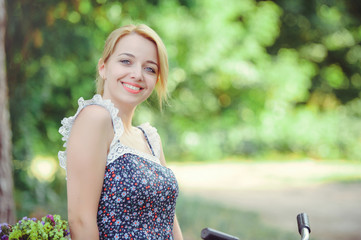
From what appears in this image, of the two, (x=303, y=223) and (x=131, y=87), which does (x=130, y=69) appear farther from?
(x=303, y=223)

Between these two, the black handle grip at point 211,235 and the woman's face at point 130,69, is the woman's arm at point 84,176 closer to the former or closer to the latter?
the woman's face at point 130,69

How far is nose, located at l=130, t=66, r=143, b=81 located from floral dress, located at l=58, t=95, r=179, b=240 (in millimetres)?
158

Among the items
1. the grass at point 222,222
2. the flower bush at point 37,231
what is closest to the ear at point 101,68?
the flower bush at point 37,231

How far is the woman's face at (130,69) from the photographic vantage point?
6.19 feet

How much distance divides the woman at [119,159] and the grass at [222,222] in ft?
16.4

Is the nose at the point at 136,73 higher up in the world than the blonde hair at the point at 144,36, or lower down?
lower down

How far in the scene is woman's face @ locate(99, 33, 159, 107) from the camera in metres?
1.89

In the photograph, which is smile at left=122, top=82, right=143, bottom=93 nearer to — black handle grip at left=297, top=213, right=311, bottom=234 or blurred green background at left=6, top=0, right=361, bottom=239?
black handle grip at left=297, top=213, right=311, bottom=234

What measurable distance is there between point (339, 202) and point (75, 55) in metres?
6.23

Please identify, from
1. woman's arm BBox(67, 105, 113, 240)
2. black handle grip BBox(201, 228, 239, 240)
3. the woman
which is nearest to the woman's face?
the woman

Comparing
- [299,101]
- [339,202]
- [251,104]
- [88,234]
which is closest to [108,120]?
[88,234]

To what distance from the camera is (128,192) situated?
1.72 metres

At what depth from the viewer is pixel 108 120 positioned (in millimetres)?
1730

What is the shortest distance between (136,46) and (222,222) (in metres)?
5.97
